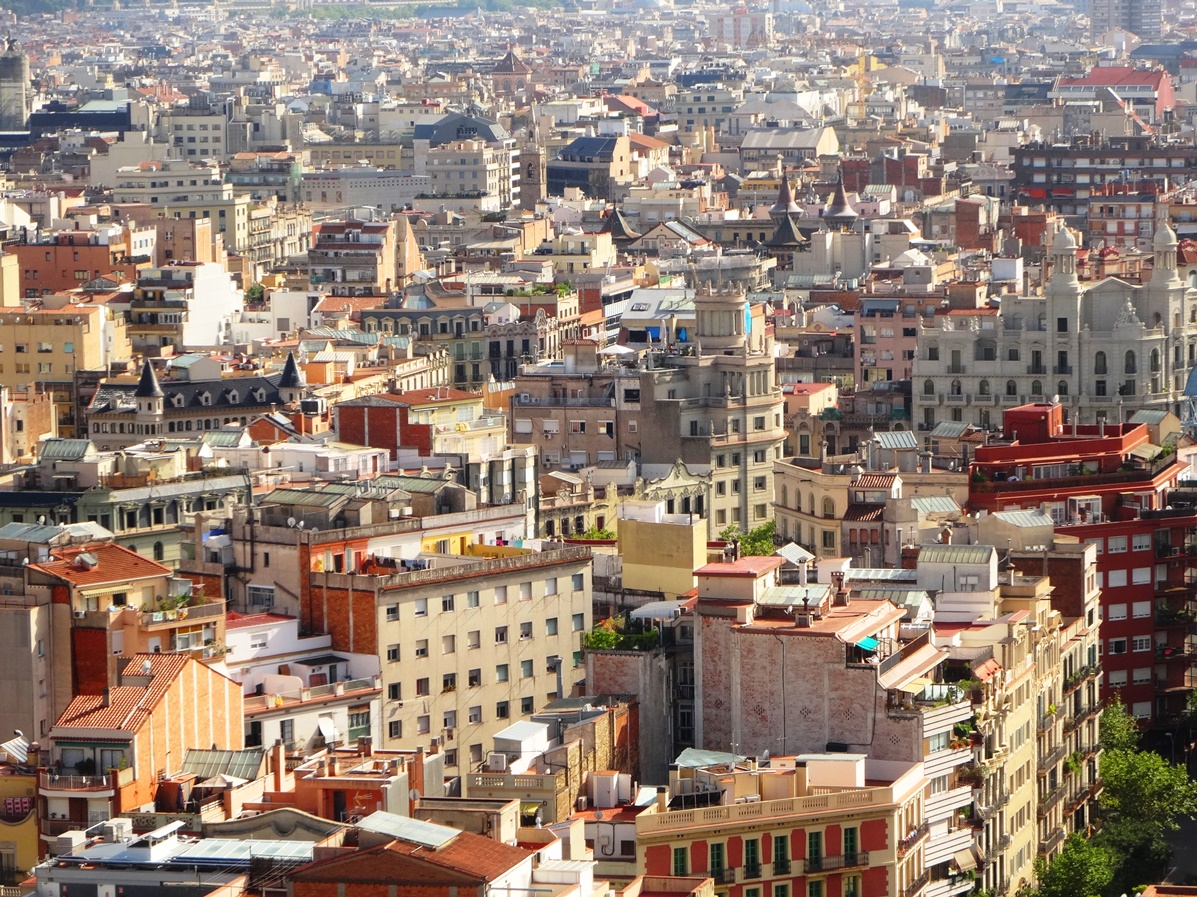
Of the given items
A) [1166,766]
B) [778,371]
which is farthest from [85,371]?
[1166,766]

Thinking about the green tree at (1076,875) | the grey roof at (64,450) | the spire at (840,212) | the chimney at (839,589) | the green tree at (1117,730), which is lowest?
the green tree at (1076,875)

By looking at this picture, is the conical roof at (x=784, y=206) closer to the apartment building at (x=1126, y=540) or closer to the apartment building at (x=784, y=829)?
the apartment building at (x=1126, y=540)

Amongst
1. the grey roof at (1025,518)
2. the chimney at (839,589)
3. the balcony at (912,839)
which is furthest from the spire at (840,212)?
the balcony at (912,839)

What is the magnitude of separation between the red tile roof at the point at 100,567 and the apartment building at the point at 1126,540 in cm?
2285

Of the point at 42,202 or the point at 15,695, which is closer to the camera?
the point at 15,695

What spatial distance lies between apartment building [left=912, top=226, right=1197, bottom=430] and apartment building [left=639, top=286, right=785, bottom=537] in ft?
35.2

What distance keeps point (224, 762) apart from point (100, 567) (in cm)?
947

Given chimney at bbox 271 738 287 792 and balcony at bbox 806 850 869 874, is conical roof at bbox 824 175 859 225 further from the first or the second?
chimney at bbox 271 738 287 792

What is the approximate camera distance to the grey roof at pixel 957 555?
77188mm

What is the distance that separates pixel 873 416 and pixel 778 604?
1922 inches

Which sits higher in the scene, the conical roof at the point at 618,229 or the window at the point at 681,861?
the window at the point at 681,861

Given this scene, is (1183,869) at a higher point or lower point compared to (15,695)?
lower

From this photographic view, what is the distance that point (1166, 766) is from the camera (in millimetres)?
82000

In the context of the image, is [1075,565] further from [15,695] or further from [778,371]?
[778,371]
